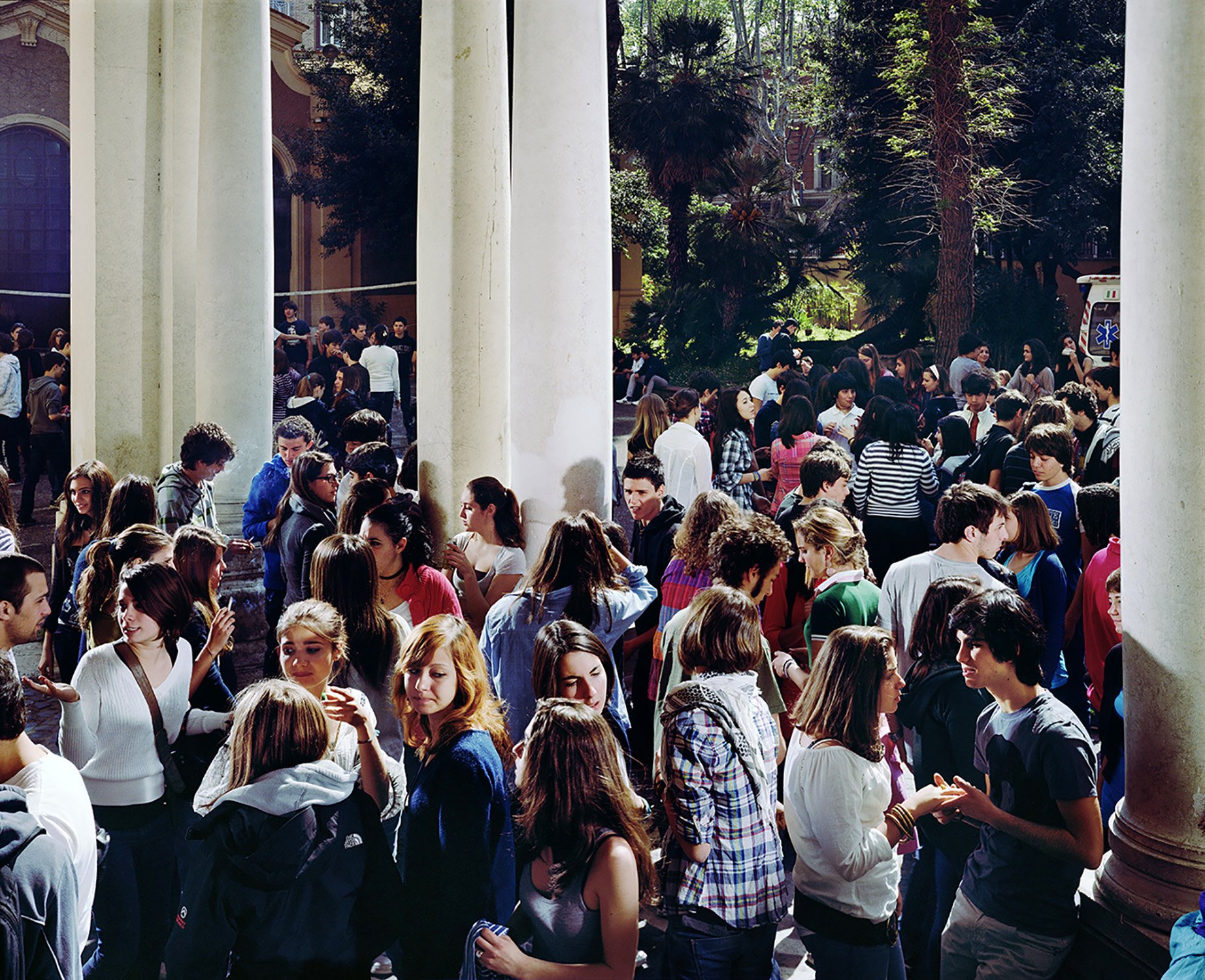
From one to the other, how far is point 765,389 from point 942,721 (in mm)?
9085

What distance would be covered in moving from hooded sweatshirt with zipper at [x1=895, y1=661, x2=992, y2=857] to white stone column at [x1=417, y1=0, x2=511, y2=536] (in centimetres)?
480

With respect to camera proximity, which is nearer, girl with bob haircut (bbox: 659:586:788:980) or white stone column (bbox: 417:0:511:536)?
girl with bob haircut (bbox: 659:586:788:980)

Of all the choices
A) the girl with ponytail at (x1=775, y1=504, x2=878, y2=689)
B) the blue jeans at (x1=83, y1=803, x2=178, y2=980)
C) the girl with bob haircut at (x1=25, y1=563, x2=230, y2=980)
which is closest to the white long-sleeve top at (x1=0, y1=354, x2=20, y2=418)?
the girl with bob haircut at (x1=25, y1=563, x2=230, y2=980)

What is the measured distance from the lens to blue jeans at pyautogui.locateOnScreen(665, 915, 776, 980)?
4160mm

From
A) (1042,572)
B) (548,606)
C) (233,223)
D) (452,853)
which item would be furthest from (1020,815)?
(233,223)

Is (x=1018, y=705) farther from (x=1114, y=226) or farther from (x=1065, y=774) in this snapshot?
(x=1114, y=226)

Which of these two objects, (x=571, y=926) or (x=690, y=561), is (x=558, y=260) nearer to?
(x=690, y=561)

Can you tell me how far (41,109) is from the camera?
105 feet

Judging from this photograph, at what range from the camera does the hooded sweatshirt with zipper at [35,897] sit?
3254mm

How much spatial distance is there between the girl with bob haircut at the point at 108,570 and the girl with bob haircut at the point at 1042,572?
13.4 ft

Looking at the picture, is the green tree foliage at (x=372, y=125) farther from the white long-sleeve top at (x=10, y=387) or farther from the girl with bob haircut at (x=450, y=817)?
the girl with bob haircut at (x=450, y=817)

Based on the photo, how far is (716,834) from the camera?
13.7 ft

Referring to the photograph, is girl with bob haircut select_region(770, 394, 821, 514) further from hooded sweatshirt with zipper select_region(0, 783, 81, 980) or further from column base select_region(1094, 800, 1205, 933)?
hooded sweatshirt with zipper select_region(0, 783, 81, 980)

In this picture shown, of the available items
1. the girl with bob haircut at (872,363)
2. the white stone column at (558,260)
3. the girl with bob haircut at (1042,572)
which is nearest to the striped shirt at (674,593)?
the girl with bob haircut at (1042,572)
